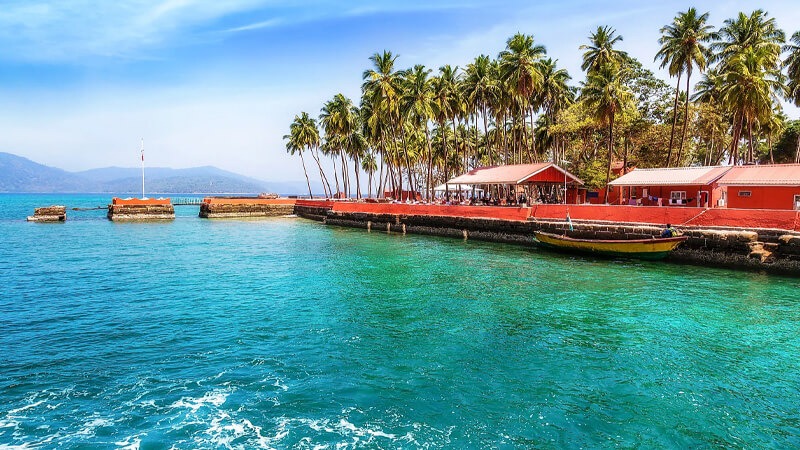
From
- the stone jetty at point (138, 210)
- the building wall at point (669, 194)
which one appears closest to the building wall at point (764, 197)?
the building wall at point (669, 194)

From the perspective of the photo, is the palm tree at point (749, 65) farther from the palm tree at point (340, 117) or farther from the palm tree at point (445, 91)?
the palm tree at point (340, 117)

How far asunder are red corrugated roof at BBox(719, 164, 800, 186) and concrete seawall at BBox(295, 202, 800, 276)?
819cm

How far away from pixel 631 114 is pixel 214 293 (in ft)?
146

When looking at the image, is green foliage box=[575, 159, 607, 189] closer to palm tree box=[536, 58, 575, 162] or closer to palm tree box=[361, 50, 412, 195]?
palm tree box=[536, 58, 575, 162]

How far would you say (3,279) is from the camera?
23.2 m

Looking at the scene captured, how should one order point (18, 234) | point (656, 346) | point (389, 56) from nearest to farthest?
point (656, 346)
point (18, 234)
point (389, 56)

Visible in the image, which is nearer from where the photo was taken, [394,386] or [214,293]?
[394,386]

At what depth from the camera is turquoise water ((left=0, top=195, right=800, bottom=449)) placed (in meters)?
8.50

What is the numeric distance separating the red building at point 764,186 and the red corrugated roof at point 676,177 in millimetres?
1319

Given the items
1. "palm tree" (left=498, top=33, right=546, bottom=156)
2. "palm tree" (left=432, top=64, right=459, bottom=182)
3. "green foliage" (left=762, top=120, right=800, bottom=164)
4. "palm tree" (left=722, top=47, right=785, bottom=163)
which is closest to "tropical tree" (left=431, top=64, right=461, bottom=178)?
"palm tree" (left=432, top=64, right=459, bottom=182)

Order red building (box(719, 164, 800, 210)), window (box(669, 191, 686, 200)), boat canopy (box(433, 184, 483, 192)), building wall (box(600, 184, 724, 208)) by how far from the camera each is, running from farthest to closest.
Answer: boat canopy (box(433, 184, 483, 192)) < window (box(669, 191, 686, 200)) < building wall (box(600, 184, 724, 208)) < red building (box(719, 164, 800, 210))

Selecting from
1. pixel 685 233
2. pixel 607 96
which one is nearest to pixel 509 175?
pixel 607 96

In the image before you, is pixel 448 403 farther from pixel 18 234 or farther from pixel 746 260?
pixel 18 234

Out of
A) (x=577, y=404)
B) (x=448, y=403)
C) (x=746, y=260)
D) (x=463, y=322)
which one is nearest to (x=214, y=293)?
(x=463, y=322)
